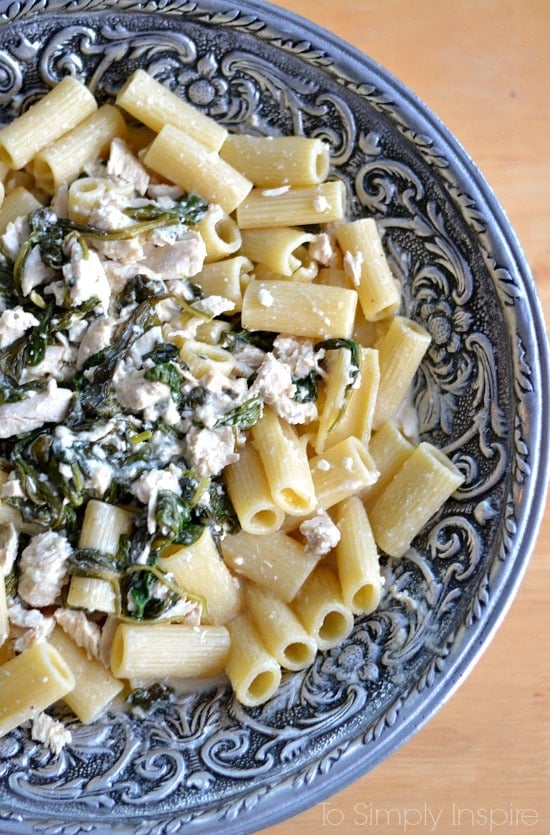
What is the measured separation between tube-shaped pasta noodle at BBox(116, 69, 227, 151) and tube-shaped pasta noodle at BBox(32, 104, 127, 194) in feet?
0.19

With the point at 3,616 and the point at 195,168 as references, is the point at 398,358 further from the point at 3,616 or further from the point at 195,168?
the point at 3,616

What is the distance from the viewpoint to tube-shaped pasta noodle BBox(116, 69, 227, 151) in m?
2.23

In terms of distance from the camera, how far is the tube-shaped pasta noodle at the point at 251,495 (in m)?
2.13

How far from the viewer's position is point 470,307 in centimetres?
225

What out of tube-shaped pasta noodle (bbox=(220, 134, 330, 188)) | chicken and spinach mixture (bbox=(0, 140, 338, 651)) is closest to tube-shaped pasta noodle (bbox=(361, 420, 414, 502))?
chicken and spinach mixture (bbox=(0, 140, 338, 651))

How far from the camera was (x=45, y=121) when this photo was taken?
222cm

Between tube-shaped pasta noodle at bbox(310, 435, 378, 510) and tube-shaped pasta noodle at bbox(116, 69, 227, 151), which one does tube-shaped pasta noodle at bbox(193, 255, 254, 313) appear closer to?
tube-shaped pasta noodle at bbox(116, 69, 227, 151)

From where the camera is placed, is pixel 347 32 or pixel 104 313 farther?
pixel 347 32

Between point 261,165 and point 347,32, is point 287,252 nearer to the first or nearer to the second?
point 261,165

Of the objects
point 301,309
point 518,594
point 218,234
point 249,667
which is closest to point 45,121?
point 218,234

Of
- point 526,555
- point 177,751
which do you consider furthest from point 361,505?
point 177,751

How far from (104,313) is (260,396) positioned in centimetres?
50

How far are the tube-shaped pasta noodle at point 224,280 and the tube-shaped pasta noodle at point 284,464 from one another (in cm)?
36

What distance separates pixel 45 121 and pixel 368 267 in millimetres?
1005
